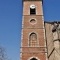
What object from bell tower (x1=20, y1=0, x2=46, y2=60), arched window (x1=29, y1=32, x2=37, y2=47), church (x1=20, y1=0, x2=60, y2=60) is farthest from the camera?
arched window (x1=29, y1=32, x2=37, y2=47)

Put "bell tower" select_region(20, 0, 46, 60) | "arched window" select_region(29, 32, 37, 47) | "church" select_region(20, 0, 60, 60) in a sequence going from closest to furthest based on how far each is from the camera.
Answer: "church" select_region(20, 0, 60, 60), "bell tower" select_region(20, 0, 46, 60), "arched window" select_region(29, 32, 37, 47)

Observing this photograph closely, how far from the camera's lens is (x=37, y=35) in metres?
28.5

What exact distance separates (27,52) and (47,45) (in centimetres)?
346

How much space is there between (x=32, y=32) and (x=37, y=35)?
93cm

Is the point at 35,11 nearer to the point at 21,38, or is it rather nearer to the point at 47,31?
the point at 47,31

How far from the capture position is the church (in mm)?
26312

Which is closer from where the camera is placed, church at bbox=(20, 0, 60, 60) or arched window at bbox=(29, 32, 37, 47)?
church at bbox=(20, 0, 60, 60)

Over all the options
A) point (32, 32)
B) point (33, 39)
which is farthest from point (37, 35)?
point (32, 32)

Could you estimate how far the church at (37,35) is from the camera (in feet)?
86.3

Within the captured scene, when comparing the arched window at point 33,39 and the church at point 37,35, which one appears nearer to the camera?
the church at point 37,35

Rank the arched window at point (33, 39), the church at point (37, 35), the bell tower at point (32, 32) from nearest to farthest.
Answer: the church at point (37, 35)
the bell tower at point (32, 32)
the arched window at point (33, 39)

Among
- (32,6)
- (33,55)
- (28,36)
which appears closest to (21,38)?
(28,36)

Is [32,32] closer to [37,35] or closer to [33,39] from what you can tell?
[37,35]

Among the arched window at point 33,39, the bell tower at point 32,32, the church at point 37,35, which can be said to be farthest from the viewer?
the arched window at point 33,39
